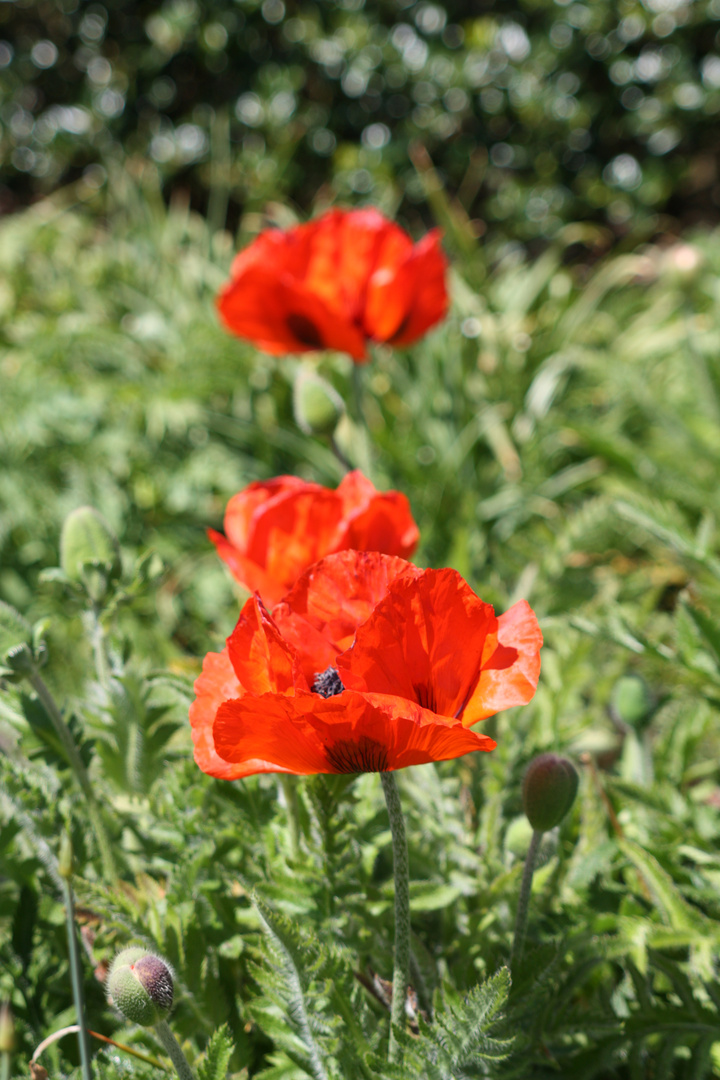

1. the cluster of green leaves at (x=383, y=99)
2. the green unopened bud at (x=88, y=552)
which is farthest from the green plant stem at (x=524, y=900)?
the cluster of green leaves at (x=383, y=99)

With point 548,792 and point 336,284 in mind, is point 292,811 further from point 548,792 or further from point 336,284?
point 336,284

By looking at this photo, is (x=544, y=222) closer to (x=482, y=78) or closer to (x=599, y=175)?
(x=599, y=175)

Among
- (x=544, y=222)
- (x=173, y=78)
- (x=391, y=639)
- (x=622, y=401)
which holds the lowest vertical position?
(x=391, y=639)

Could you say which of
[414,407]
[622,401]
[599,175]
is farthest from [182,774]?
[599,175]

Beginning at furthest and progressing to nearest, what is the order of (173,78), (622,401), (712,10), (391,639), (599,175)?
(173,78)
(599,175)
(712,10)
(622,401)
(391,639)

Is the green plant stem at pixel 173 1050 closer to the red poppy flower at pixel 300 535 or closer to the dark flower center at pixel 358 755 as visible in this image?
the dark flower center at pixel 358 755
